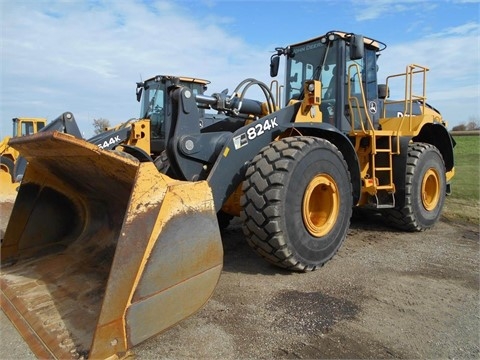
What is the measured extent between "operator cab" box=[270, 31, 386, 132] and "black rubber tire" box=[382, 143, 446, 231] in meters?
0.82

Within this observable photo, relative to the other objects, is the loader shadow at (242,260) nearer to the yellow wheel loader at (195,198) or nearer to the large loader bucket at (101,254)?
the yellow wheel loader at (195,198)

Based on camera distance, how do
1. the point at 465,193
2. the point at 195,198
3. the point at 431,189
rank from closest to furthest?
Answer: the point at 195,198 → the point at 431,189 → the point at 465,193

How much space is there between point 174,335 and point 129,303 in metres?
0.58

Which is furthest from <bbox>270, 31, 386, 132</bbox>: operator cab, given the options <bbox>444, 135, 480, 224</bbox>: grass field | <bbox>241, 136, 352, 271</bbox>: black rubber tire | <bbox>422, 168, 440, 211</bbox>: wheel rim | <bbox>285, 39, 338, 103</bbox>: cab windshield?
<bbox>444, 135, 480, 224</bbox>: grass field

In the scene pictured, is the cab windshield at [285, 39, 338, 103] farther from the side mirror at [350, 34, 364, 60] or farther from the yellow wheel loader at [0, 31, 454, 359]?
the side mirror at [350, 34, 364, 60]

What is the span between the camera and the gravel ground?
2428 millimetres

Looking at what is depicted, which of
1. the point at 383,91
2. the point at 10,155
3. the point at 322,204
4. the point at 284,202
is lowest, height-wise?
the point at 322,204

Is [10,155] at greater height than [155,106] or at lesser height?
lesser

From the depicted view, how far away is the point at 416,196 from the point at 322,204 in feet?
6.84

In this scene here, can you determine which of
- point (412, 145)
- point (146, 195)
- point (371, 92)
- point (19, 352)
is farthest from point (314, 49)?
point (19, 352)

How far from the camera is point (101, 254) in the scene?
3.33 metres

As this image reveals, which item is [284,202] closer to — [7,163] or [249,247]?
[249,247]

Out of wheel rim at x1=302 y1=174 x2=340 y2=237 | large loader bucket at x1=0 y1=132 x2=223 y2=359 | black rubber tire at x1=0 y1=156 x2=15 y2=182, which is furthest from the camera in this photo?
black rubber tire at x1=0 y1=156 x2=15 y2=182

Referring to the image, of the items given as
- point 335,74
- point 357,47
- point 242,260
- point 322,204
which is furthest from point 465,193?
point 242,260
